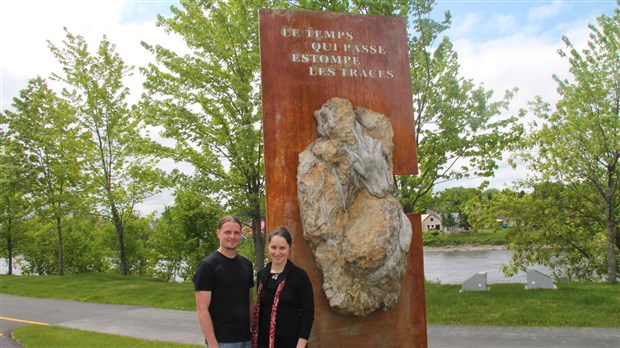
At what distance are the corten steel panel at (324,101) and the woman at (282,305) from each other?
1505 mm

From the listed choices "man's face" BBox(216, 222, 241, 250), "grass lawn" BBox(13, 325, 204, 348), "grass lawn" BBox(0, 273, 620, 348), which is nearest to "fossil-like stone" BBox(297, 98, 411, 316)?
"man's face" BBox(216, 222, 241, 250)

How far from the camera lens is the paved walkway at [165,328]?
8.06 meters

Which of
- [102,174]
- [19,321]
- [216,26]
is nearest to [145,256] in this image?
[102,174]

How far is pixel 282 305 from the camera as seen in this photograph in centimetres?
349

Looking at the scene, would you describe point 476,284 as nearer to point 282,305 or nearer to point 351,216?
point 351,216

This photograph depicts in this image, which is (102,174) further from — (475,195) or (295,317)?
(295,317)

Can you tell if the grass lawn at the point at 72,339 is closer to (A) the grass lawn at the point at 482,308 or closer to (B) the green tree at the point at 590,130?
(A) the grass lawn at the point at 482,308

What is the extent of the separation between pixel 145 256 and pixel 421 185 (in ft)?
78.4

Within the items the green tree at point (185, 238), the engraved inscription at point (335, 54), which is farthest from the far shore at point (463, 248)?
the engraved inscription at point (335, 54)

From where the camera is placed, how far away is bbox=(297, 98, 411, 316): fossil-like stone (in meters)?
4.86

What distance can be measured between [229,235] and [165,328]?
7382mm

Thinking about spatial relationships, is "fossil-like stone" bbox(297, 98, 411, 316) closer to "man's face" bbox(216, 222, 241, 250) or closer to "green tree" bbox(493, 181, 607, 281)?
"man's face" bbox(216, 222, 241, 250)

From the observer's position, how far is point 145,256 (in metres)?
31.0

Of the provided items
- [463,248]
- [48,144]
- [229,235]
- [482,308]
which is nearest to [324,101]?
[229,235]
